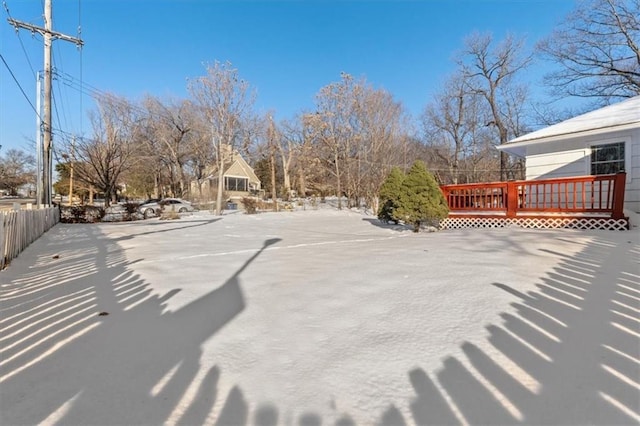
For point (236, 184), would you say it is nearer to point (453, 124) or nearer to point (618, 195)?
point (453, 124)

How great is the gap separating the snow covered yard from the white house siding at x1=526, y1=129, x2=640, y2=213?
222 inches

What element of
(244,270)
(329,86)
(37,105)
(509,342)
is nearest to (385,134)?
(329,86)

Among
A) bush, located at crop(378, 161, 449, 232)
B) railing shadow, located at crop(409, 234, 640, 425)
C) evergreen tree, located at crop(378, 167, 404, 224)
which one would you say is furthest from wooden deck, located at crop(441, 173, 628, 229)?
railing shadow, located at crop(409, 234, 640, 425)

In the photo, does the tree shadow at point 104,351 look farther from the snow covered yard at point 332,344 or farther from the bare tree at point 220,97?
the bare tree at point 220,97

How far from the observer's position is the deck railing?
24.5 feet

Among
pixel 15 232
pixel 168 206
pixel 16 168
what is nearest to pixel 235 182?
pixel 168 206

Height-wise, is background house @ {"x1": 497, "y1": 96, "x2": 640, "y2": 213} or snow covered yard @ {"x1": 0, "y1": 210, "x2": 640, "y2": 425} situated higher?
background house @ {"x1": 497, "y1": 96, "x2": 640, "y2": 213}

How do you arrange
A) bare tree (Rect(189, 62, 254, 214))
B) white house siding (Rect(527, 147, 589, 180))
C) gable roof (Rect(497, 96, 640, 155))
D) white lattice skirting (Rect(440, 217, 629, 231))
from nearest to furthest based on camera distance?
white lattice skirting (Rect(440, 217, 629, 231)) < gable roof (Rect(497, 96, 640, 155)) < white house siding (Rect(527, 147, 589, 180)) < bare tree (Rect(189, 62, 254, 214))

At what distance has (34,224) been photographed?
8758mm

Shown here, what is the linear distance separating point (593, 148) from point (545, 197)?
2182 millimetres

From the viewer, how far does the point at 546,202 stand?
31.2ft

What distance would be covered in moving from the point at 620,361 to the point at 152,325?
335 centimetres

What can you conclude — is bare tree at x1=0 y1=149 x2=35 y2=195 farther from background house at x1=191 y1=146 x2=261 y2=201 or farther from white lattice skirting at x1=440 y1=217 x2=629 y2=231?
white lattice skirting at x1=440 y1=217 x2=629 y2=231

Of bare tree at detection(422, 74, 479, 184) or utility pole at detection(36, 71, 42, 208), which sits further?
bare tree at detection(422, 74, 479, 184)
